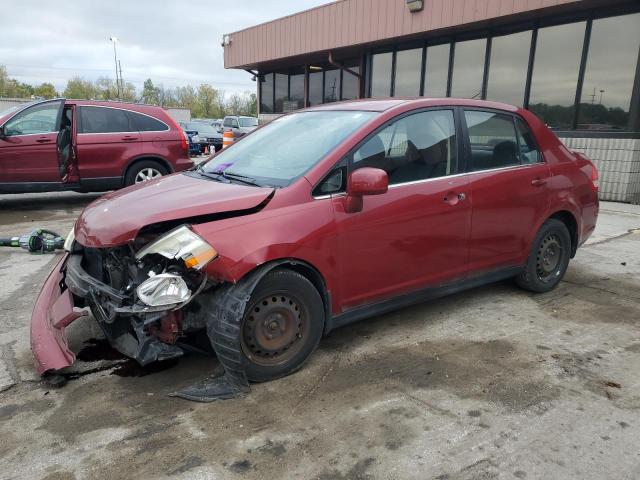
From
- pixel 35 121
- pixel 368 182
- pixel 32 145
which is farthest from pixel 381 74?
pixel 368 182

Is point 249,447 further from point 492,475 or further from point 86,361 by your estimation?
point 86,361

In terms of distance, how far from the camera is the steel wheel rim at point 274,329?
2.88 m

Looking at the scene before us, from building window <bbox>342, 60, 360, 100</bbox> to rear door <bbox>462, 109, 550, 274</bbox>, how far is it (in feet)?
37.9

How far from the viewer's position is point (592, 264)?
571 cm

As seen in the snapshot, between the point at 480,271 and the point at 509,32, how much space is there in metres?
8.75

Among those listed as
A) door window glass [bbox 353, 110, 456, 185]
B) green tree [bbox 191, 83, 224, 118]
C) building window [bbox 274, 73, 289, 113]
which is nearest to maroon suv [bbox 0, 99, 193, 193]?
door window glass [bbox 353, 110, 456, 185]

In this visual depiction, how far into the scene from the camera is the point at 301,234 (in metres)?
2.95

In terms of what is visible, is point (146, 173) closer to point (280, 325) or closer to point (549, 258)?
point (280, 325)

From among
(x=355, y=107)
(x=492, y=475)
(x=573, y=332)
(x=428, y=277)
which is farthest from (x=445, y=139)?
(x=492, y=475)

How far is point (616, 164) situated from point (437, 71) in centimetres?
487

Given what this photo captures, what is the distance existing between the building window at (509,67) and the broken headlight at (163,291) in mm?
10085

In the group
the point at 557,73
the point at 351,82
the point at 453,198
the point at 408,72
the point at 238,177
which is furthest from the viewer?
the point at 351,82

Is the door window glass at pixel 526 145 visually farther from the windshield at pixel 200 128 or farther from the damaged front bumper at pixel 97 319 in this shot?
the windshield at pixel 200 128

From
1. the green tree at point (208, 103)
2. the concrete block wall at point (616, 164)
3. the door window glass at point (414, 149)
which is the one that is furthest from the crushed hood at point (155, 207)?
the green tree at point (208, 103)
